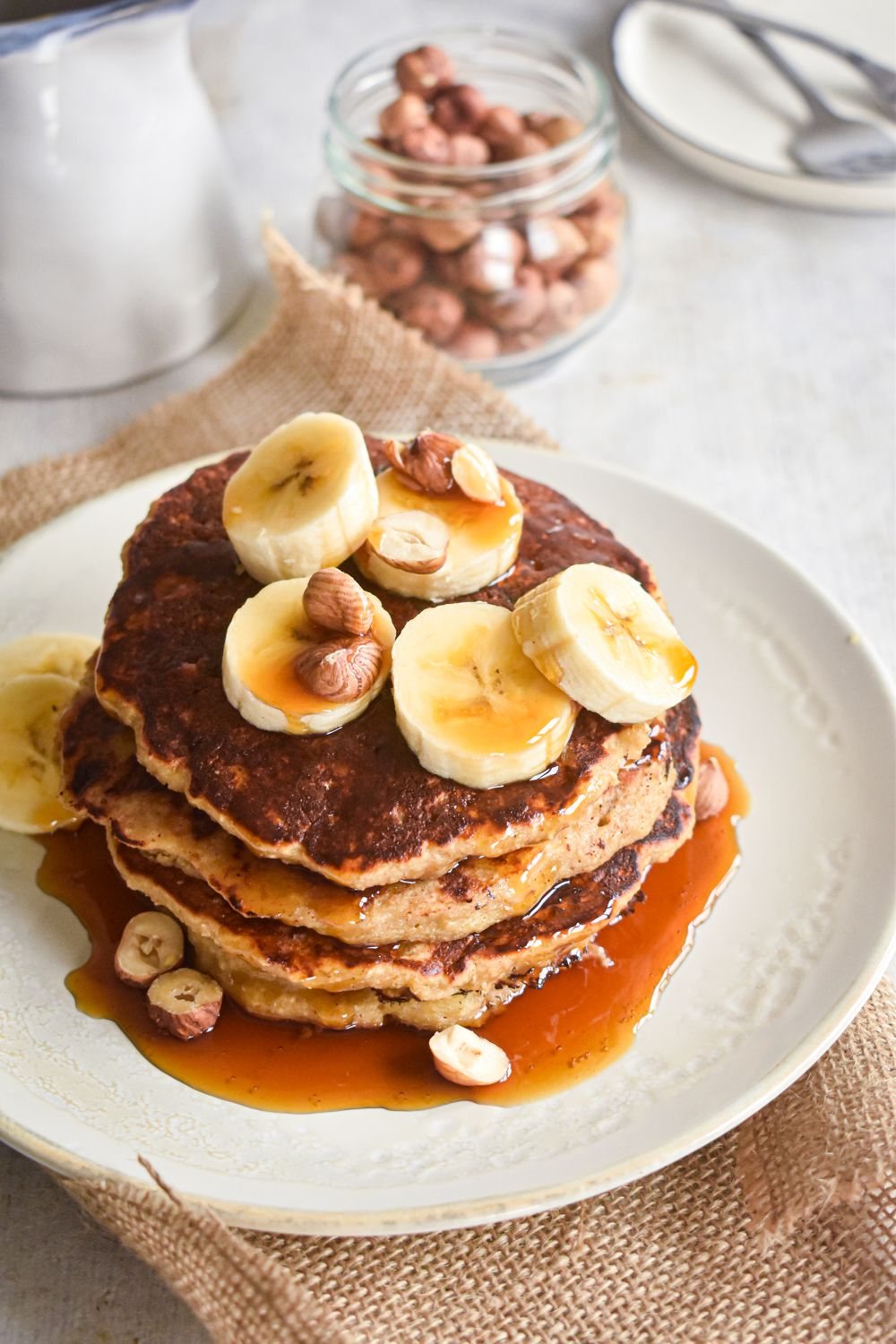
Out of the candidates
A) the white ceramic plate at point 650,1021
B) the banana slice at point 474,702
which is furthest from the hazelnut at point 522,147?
the banana slice at point 474,702

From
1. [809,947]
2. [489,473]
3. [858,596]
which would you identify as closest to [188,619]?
[489,473]

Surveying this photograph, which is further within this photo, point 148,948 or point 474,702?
A: point 148,948

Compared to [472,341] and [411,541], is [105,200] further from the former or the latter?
[411,541]

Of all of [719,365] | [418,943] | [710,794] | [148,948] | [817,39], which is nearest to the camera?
[418,943]

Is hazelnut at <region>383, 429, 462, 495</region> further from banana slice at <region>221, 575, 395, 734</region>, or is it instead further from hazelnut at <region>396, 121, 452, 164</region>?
hazelnut at <region>396, 121, 452, 164</region>

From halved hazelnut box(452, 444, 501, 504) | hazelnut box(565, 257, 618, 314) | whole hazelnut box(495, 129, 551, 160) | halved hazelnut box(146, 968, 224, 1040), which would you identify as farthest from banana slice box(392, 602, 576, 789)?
whole hazelnut box(495, 129, 551, 160)

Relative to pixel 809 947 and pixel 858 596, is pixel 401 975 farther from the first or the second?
pixel 858 596

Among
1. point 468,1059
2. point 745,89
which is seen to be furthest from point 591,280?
point 468,1059
